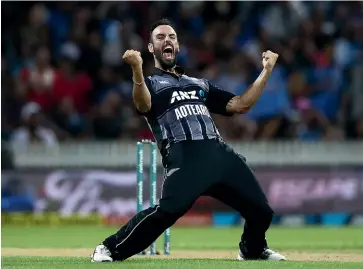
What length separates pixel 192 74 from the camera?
2000 cm

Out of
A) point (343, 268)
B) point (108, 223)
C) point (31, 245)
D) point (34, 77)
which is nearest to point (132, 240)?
point (343, 268)

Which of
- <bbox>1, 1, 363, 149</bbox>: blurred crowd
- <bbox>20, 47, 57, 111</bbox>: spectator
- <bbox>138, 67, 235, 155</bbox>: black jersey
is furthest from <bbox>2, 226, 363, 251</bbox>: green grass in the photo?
<bbox>138, 67, 235, 155</bbox>: black jersey

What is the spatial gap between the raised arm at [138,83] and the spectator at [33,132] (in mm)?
10058

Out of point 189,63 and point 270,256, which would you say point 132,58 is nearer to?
point 270,256

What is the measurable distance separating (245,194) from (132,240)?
1.02 m

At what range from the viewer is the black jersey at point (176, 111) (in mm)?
9055

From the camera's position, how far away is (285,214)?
18.7 m

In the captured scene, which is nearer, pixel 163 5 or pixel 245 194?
pixel 245 194

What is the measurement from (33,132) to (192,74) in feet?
10.4

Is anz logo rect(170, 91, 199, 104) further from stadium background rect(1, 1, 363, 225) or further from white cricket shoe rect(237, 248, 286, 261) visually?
stadium background rect(1, 1, 363, 225)

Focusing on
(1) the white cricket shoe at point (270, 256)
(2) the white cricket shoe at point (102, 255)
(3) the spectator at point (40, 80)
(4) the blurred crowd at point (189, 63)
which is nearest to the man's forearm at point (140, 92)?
(2) the white cricket shoe at point (102, 255)

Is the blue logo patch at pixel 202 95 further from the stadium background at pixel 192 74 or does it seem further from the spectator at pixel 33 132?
the spectator at pixel 33 132

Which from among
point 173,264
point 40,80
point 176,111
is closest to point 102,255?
point 173,264

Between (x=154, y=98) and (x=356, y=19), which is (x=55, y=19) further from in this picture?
(x=154, y=98)
